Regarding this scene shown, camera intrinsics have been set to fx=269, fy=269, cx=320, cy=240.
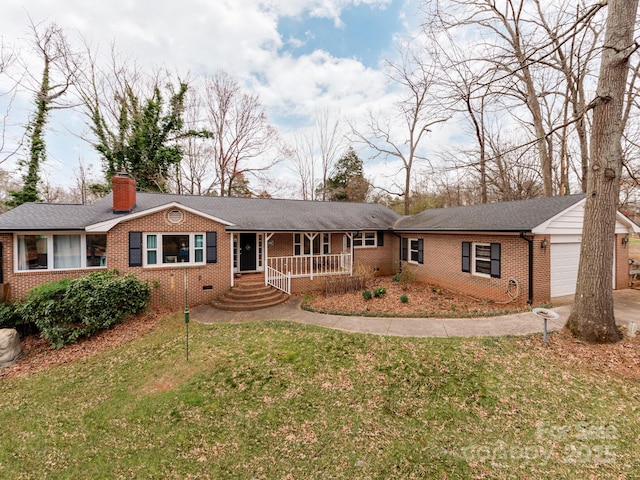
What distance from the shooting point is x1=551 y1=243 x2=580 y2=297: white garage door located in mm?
9484

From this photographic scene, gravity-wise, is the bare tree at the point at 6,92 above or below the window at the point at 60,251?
above

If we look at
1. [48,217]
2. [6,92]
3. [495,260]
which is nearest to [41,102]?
[6,92]

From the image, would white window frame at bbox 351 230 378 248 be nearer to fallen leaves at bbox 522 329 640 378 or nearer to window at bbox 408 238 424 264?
window at bbox 408 238 424 264

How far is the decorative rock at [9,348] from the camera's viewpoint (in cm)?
695

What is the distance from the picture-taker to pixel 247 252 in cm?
1289

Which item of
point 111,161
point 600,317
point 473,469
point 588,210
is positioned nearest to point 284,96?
point 111,161

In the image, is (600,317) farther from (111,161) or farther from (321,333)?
(111,161)

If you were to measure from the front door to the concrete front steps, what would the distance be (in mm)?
1813

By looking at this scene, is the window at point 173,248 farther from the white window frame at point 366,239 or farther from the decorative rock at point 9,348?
the white window frame at point 366,239

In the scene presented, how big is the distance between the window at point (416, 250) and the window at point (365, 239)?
1933mm

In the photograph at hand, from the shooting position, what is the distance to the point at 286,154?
2675cm

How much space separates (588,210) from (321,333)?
6897mm

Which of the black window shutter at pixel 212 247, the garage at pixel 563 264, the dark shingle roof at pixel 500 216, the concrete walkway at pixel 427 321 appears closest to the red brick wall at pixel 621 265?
the concrete walkway at pixel 427 321

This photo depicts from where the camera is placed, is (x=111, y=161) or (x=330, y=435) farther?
(x=111, y=161)
